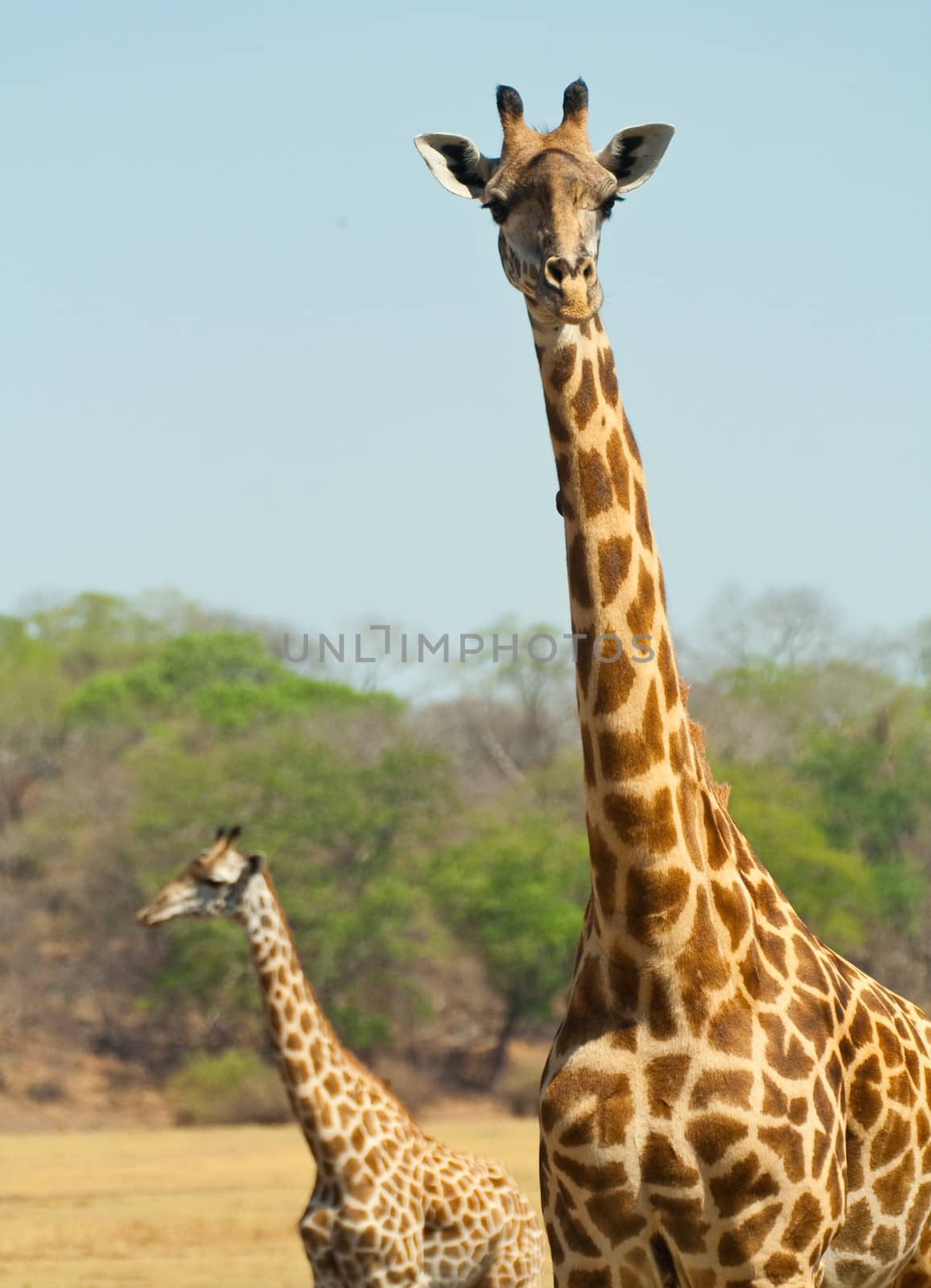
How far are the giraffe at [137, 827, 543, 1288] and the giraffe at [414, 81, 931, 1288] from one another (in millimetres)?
3592

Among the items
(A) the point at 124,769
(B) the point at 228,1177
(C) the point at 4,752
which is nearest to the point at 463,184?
(B) the point at 228,1177

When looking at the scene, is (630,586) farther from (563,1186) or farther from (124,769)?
A: (124,769)

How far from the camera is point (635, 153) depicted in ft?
15.9

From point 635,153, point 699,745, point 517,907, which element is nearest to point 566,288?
point 635,153

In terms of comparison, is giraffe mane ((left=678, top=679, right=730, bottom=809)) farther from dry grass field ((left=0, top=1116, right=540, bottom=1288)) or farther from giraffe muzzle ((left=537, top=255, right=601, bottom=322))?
dry grass field ((left=0, top=1116, right=540, bottom=1288))

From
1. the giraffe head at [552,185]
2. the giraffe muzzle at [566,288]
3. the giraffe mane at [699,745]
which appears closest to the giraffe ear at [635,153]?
the giraffe head at [552,185]

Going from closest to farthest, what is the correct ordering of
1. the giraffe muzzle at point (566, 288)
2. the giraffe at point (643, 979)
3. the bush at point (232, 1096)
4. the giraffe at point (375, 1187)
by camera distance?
the giraffe muzzle at point (566, 288)
the giraffe at point (643, 979)
the giraffe at point (375, 1187)
the bush at point (232, 1096)

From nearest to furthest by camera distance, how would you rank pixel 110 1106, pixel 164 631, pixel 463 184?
1. pixel 463 184
2. pixel 110 1106
3. pixel 164 631

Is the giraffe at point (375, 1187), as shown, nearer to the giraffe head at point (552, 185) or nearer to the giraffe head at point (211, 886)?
the giraffe head at point (211, 886)

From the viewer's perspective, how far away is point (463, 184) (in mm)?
4945

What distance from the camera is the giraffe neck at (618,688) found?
4434 mm

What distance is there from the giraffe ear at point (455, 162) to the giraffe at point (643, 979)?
0.60 feet

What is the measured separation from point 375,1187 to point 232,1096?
21155 millimetres

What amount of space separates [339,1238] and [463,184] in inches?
193
